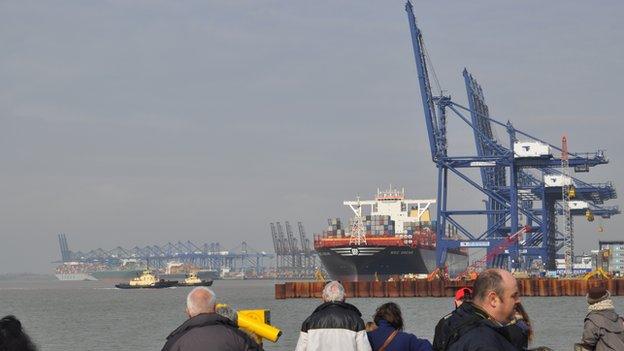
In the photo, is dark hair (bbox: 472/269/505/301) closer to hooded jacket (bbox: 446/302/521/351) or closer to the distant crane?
hooded jacket (bbox: 446/302/521/351)

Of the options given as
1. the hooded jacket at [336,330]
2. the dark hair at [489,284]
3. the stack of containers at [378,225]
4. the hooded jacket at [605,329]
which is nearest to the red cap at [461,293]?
the hooded jacket at [336,330]

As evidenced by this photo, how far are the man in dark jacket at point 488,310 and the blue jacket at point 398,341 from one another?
2.96 metres

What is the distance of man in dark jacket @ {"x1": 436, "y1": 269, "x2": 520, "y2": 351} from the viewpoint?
503 cm

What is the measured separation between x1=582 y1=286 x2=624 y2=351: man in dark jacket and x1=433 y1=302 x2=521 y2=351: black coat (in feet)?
11.0

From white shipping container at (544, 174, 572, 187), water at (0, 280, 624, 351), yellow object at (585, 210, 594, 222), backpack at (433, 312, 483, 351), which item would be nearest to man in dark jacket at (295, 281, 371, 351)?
backpack at (433, 312, 483, 351)

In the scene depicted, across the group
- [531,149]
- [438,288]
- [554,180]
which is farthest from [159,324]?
[554,180]

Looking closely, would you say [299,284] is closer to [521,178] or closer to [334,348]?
[521,178]

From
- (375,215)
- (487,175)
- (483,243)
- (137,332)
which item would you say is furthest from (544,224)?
(137,332)

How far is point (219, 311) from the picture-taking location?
6.86m

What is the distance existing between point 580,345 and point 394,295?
70.7 meters

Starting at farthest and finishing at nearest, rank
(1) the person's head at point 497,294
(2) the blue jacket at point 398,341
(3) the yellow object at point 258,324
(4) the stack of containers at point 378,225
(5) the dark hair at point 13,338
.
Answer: (4) the stack of containers at point 378,225 < (2) the blue jacket at point 398,341 < (3) the yellow object at point 258,324 < (1) the person's head at point 497,294 < (5) the dark hair at point 13,338

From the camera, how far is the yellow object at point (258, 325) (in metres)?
7.06

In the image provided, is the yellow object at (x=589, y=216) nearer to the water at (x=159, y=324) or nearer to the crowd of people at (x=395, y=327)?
the water at (x=159, y=324)

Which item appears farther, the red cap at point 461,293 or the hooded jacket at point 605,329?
the hooded jacket at point 605,329
